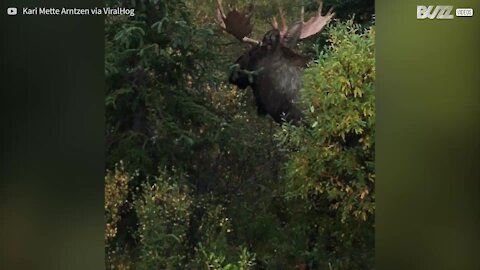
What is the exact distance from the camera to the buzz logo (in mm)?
3844

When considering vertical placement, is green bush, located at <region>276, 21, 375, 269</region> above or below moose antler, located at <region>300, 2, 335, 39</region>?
below

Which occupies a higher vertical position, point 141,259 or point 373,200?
point 373,200

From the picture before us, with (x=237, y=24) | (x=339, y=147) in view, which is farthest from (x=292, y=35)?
(x=339, y=147)

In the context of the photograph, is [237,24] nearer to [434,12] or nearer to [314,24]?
[314,24]

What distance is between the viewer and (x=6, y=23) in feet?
12.3

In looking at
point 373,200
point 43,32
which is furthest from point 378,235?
point 43,32

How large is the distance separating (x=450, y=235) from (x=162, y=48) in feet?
5.86

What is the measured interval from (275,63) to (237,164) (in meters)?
0.56

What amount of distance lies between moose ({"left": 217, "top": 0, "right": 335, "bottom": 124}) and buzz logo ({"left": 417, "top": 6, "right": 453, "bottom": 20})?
45cm

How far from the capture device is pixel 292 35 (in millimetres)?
3891

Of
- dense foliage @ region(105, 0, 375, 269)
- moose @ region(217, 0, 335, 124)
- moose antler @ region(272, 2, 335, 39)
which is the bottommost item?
dense foliage @ region(105, 0, 375, 269)

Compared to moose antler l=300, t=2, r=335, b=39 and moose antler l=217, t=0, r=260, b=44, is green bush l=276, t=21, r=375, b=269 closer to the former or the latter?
moose antler l=300, t=2, r=335, b=39

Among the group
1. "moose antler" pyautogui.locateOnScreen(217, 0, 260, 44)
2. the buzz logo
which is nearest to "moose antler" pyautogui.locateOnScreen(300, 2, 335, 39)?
"moose antler" pyautogui.locateOnScreen(217, 0, 260, 44)

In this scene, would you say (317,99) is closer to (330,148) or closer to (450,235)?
(330,148)
